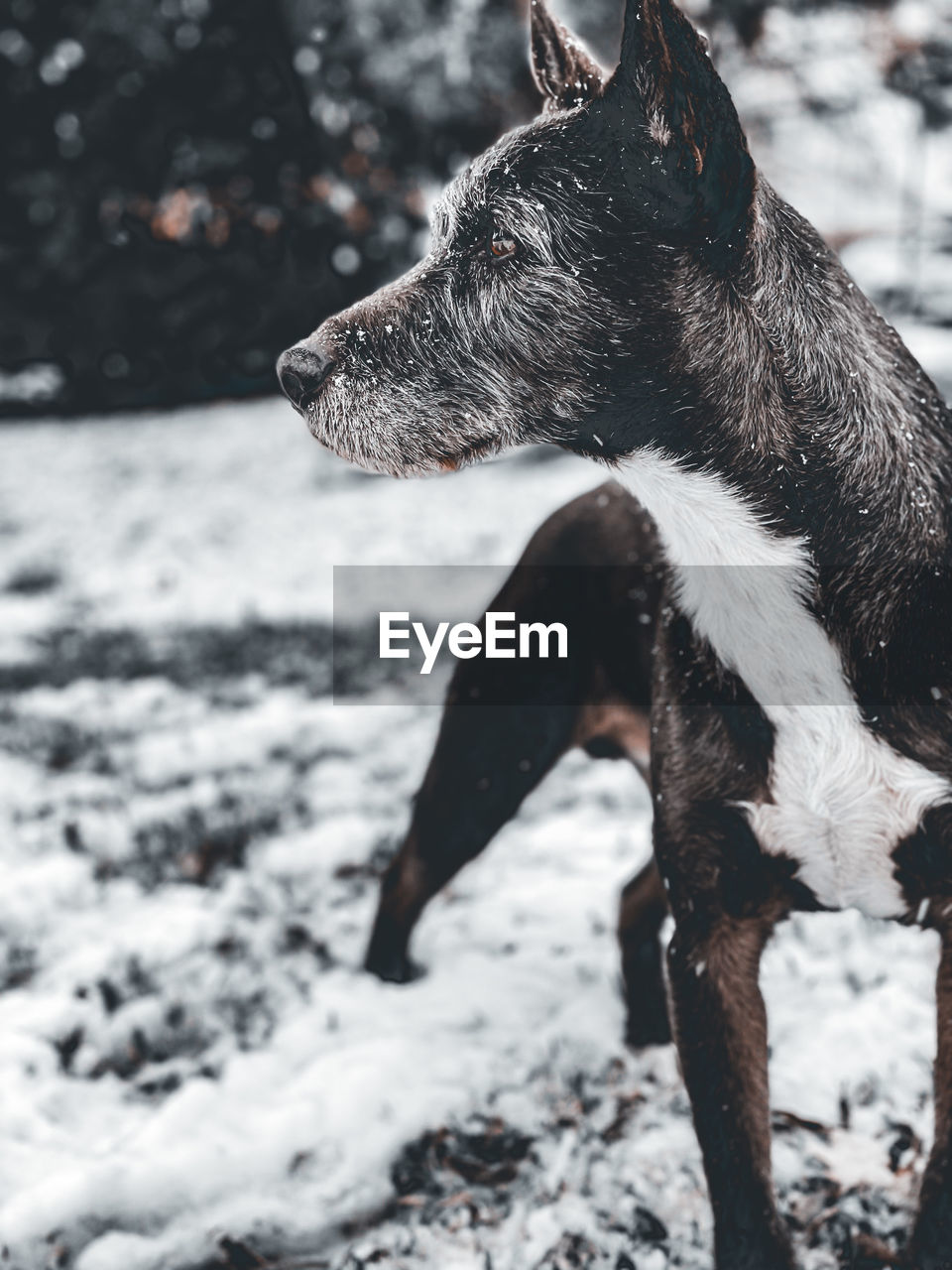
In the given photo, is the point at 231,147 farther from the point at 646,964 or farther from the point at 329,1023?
the point at 646,964

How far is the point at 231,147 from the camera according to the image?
10.2 m

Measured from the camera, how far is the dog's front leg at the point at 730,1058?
6.18 ft

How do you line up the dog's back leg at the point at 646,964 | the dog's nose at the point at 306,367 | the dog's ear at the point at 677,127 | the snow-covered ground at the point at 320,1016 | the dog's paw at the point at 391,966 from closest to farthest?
the dog's ear at the point at 677,127, the dog's nose at the point at 306,367, the snow-covered ground at the point at 320,1016, the dog's back leg at the point at 646,964, the dog's paw at the point at 391,966

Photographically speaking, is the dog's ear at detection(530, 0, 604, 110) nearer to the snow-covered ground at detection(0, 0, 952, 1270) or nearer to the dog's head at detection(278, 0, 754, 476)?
the dog's head at detection(278, 0, 754, 476)

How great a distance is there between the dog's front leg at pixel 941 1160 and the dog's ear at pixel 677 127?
3.94 ft

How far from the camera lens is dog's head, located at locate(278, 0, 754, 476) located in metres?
1.63

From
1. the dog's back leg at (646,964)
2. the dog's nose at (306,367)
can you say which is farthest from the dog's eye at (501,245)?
the dog's back leg at (646,964)

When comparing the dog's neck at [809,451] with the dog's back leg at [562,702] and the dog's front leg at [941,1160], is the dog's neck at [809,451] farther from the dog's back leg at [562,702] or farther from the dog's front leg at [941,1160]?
the dog's front leg at [941,1160]

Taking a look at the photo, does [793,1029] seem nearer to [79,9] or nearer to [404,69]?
[404,69]

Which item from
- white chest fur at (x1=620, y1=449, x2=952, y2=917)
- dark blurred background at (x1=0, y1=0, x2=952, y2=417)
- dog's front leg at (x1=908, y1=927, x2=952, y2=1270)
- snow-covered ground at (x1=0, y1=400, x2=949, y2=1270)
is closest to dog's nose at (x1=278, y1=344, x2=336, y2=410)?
white chest fur at (x1=620, y1=449, x2=952, y2=917)

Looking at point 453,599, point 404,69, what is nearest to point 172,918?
point 453,599

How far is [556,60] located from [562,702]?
1.24 meters

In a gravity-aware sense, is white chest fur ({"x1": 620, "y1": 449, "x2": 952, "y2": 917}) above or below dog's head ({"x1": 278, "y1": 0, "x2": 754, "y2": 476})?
below

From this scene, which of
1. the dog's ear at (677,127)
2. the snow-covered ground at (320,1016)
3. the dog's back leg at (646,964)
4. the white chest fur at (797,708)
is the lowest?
the snow-covered ground at (320,1016)
